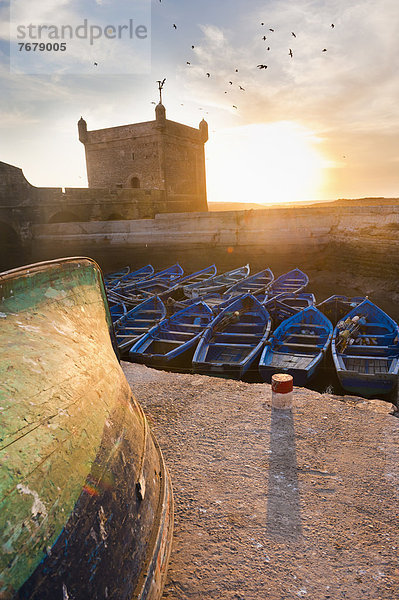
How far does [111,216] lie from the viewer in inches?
1054

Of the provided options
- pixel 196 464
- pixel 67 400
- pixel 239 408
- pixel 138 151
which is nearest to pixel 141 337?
pixel 239 408

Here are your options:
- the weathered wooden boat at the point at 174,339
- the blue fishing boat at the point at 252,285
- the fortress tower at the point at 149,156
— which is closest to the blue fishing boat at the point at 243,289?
the blue fishing boat at the point at 252,285

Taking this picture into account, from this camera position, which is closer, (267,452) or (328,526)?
(328,526)

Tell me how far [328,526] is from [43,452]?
8.72 feet

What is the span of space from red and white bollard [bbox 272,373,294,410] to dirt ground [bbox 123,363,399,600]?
15cm

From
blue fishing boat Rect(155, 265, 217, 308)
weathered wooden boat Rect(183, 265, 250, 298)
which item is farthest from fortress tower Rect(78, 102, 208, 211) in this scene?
weathered wooden boat Rect(183, 265, 250, 298)

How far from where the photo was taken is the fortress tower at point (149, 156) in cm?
3059

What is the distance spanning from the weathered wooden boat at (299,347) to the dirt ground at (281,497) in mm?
1970

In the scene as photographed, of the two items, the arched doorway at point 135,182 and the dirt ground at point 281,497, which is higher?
the arched doorway at point 135,182

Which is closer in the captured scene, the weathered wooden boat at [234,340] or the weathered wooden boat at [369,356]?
the weathered wooden boat at [369,356]

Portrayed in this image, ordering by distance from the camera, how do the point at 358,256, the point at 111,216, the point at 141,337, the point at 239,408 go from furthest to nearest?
the point at 111,216, the point at 358,256, the point at 141,337, the point at 239,408

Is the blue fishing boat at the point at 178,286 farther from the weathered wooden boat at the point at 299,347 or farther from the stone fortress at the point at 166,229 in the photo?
the weathered wooden boat at the point at 299,347

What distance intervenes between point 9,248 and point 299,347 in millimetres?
22693

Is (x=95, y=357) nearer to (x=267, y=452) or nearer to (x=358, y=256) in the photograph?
(x=267, y=452)
